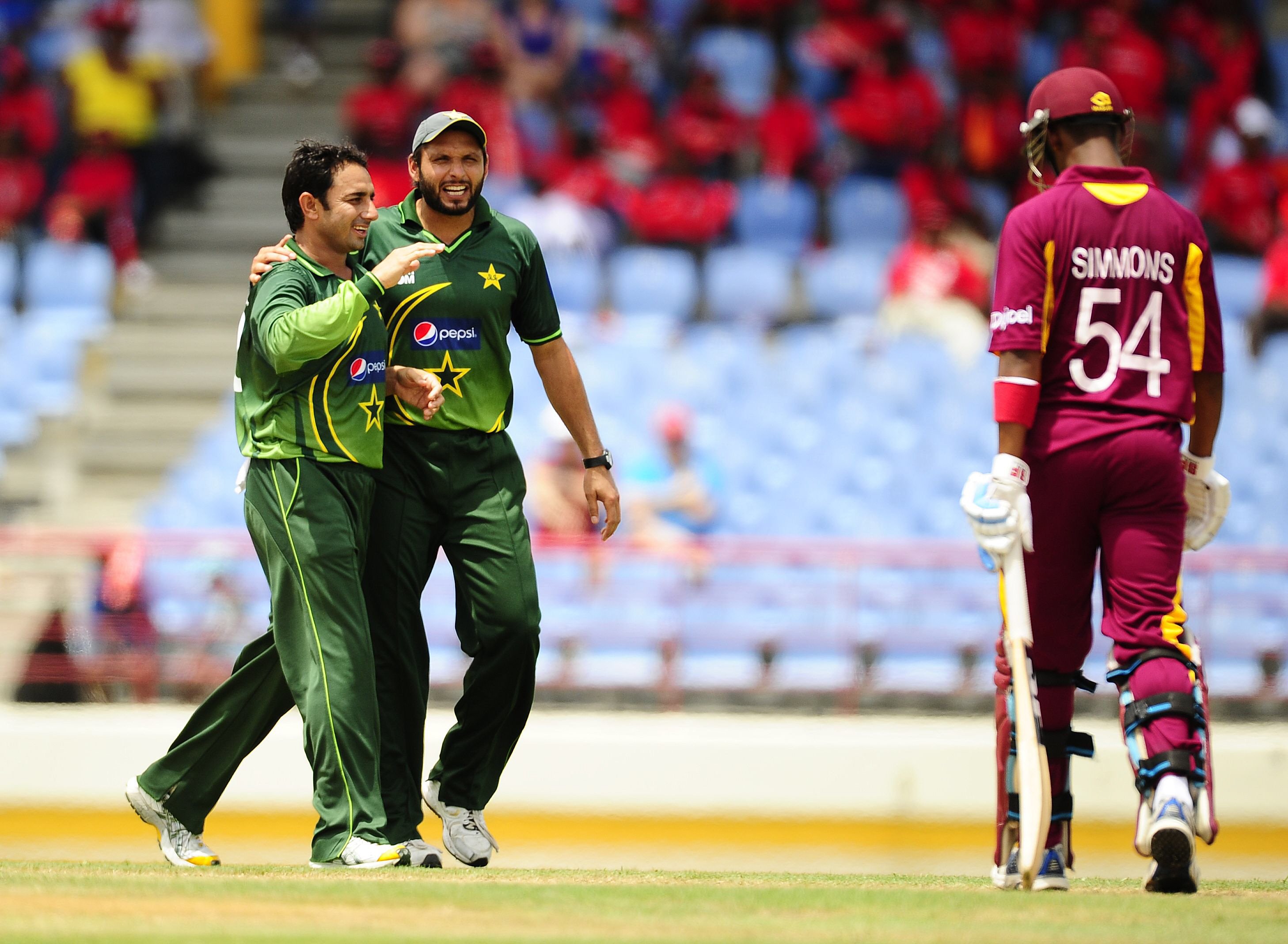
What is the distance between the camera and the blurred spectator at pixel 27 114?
12578 millimetres

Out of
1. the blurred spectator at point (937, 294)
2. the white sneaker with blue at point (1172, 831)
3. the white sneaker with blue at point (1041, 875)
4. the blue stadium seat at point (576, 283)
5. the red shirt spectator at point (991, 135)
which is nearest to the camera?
the white sneaker with blue at point (1172, 831)

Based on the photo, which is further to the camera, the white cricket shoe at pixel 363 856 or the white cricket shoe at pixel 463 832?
the white cricket shoe at pixel 463 832

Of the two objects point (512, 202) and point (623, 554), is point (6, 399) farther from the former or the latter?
point (623, 554)

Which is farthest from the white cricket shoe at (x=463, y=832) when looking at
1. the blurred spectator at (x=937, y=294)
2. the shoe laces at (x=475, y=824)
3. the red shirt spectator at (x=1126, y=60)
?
the red shirt spectator at (x=1126, y=60)

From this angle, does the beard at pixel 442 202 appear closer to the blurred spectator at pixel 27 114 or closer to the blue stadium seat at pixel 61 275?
the blue stadium seat at pixel 61 275

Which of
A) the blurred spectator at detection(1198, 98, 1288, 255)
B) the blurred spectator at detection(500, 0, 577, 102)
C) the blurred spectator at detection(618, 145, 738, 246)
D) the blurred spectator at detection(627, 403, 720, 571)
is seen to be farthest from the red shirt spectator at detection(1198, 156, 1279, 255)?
the blurred spectator at detection(500, 0, 577, 102)

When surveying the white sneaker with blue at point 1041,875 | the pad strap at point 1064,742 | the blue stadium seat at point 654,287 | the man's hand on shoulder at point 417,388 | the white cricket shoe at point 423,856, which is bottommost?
the white cricket shoe at point 423,856

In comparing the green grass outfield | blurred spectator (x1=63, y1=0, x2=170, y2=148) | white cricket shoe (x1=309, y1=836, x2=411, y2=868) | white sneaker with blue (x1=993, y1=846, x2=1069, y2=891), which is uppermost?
blurred spectator (x1=63, y1=0, x2=170, y2=148)

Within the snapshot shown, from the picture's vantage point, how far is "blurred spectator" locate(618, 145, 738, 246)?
1169cm

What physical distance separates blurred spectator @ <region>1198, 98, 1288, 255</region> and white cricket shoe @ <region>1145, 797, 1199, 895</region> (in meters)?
8.10

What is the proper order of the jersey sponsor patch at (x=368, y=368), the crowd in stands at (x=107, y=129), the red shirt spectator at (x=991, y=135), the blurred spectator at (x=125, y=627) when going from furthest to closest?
1. the crowd in stands at (x=107, y=129)
2. the red shirt spectator at (x=991, y=135)
3. the blurred spectator at (x=125, y=627)
4. the jersey sponsor patch at (x=368, y=368)

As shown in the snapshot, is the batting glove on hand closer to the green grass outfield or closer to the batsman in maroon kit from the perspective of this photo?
the batsman in maroon kit

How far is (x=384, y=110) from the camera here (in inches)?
488

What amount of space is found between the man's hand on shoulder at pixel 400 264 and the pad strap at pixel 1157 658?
2147mm
